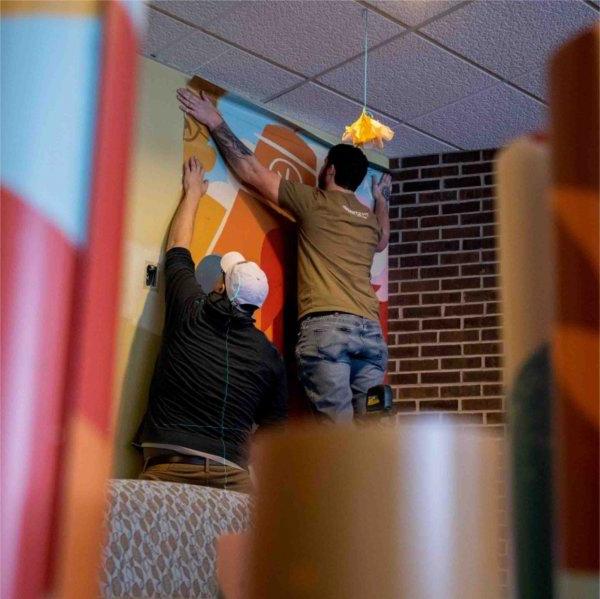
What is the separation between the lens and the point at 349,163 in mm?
4312

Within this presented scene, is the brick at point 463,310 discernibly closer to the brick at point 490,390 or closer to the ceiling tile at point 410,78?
the brick at point 490,390

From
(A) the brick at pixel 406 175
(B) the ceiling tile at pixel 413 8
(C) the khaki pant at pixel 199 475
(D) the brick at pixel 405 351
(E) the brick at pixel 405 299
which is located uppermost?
(B) the ceiling tile at pixel 413 8

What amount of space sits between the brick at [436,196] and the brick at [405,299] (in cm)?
51

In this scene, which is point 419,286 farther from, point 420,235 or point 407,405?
point 407,405

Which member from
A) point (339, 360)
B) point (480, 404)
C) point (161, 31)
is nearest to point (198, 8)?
point (161, 31)

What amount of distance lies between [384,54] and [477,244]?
4.22 ft

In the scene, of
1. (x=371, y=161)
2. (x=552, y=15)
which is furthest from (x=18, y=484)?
(x=371, y=161)

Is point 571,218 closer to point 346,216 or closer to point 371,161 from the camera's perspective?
point 346,216

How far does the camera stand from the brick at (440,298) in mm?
4793

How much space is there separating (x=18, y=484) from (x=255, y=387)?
11.3 feet

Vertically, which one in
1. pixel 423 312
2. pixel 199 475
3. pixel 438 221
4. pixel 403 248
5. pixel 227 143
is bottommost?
pixel 199 475

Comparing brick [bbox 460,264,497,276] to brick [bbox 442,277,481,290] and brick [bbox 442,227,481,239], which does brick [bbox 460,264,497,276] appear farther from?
brick [bbox 442,227,481,239]

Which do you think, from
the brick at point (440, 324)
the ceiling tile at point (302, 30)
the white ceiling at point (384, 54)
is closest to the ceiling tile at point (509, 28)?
the white ceiling at point (384, 54)

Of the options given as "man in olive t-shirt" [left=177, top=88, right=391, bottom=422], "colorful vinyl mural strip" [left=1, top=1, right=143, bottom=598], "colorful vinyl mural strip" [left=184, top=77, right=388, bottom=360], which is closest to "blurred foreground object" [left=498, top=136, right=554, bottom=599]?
"colorful vinyl mural strip" [left=1, top=1, right=143, bottom=598]
